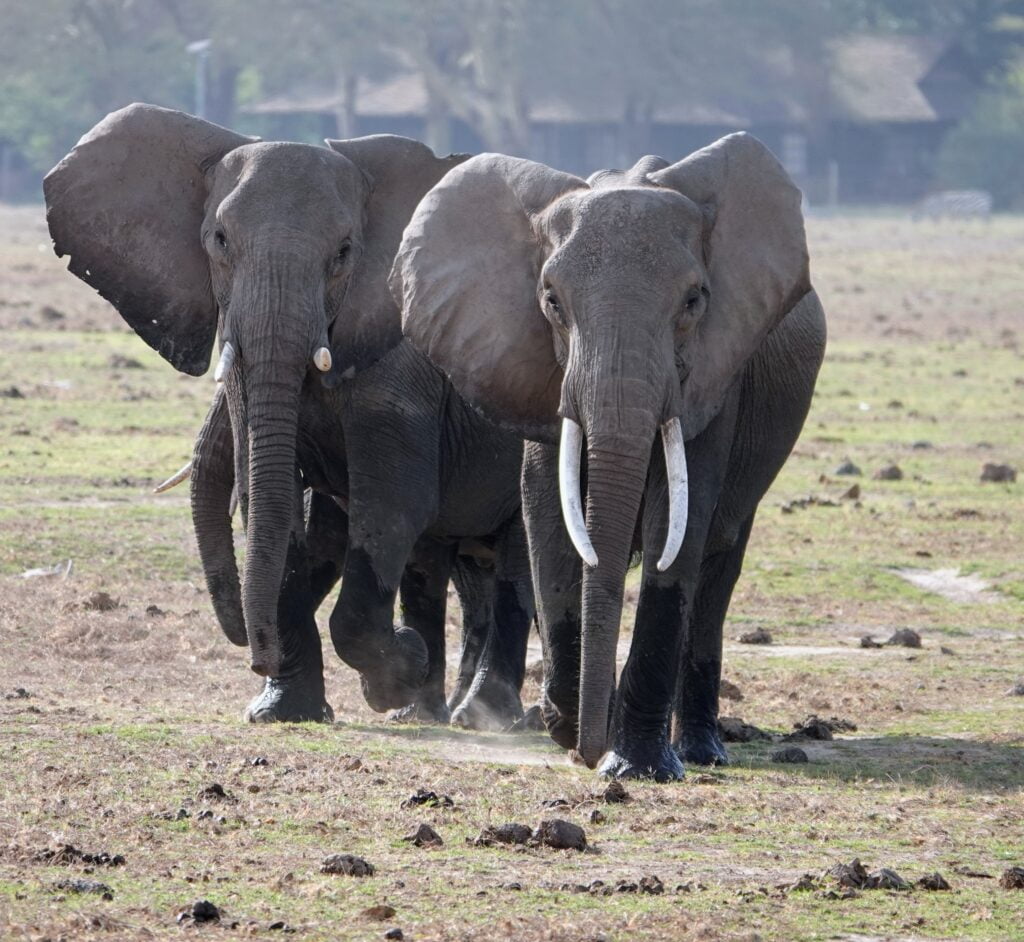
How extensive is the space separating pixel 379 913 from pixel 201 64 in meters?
63.5

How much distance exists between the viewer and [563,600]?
7891 millimetres

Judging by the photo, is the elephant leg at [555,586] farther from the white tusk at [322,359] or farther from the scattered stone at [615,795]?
the white tusk at [322,359]

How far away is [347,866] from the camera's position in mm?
6098

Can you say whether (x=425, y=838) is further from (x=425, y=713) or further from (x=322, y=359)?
(x=425, y=713)

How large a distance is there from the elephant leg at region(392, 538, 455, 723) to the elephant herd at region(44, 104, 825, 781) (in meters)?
0.01

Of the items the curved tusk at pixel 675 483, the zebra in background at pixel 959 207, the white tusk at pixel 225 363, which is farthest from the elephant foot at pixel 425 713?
the zebra in background at pixel 959 207

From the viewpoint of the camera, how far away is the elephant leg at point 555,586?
311 inches

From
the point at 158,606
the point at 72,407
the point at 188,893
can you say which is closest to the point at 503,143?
the point at 72,407

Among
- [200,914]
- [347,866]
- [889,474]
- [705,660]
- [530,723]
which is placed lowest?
[889,474]

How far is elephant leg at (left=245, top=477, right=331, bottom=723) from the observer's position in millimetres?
9008

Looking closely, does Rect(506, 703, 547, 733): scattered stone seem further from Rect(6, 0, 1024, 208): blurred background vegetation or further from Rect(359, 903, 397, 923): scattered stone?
Rect(6, 0, 1024, 208): blurred background vegetation

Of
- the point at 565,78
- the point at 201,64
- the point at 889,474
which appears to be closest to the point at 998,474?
the point at 889,474

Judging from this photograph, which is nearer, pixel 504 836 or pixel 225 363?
pixel 504 836

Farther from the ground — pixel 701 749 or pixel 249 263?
pixel 249 263
